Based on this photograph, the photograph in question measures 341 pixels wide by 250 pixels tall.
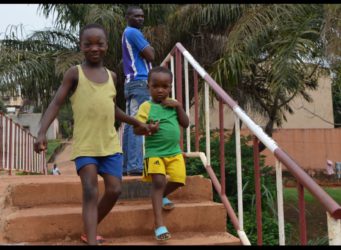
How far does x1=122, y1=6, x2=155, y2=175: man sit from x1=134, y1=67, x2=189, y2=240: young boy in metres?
0.65

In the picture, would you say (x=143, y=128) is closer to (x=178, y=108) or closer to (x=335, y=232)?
(x=178, y=108)

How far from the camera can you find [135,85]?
3.79m

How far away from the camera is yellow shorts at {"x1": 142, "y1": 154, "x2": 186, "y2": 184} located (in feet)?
9.75

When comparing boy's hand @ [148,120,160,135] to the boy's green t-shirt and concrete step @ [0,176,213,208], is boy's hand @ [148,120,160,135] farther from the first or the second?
concrete step @ [0,176,213,208]

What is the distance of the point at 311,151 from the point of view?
67.8 ft

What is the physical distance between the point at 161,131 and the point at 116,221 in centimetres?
64

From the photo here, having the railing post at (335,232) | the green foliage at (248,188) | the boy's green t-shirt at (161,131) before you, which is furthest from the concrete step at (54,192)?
the green foliage at (248,188)

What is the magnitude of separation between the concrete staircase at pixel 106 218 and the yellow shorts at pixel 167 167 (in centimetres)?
23

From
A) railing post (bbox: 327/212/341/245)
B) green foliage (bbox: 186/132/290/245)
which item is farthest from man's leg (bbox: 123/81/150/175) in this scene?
railing post (bbox: 327/212/341/245)

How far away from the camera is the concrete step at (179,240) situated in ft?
9.33

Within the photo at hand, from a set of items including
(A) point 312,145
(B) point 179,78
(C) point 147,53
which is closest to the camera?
(C) point 147,53

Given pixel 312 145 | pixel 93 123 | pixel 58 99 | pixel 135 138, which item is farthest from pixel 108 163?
pixel 312 145

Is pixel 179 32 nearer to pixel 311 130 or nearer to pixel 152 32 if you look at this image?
pixel 152 32

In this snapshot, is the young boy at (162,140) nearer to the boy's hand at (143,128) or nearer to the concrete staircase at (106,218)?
the boy's hand at (143,128)
